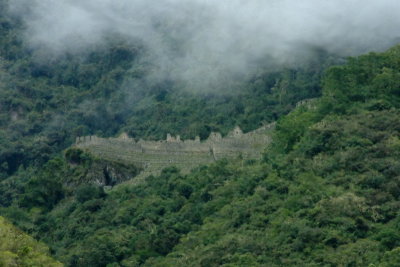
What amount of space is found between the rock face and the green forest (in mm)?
1307

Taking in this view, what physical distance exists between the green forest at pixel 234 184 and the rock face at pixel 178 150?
1.31 metres

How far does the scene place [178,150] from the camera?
68812mm

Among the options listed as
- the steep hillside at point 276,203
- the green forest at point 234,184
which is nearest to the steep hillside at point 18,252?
the green forest at point 234,184

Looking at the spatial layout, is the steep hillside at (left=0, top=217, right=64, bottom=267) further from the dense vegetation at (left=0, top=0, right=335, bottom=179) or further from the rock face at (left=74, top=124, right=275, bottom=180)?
the dense vegetation at (left=0, top=0, right=335, bottom=179)

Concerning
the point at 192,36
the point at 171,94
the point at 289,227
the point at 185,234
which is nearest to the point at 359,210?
the point at 289,227

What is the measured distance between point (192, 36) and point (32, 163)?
18.1 m

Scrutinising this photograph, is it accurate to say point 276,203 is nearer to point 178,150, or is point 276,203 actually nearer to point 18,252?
point 18,252

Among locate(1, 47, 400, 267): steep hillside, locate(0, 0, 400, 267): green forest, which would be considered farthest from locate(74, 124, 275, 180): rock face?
locate(1, 47, 400, 267): steep hillside

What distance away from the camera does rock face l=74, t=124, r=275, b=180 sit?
221 feet

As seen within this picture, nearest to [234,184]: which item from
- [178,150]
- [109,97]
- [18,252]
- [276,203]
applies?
[276,203]

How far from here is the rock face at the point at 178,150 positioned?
67.4m

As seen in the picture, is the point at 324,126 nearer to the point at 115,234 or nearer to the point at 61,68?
the point at 115,234

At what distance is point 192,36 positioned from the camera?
9369cm

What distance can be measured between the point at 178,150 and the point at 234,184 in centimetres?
865
